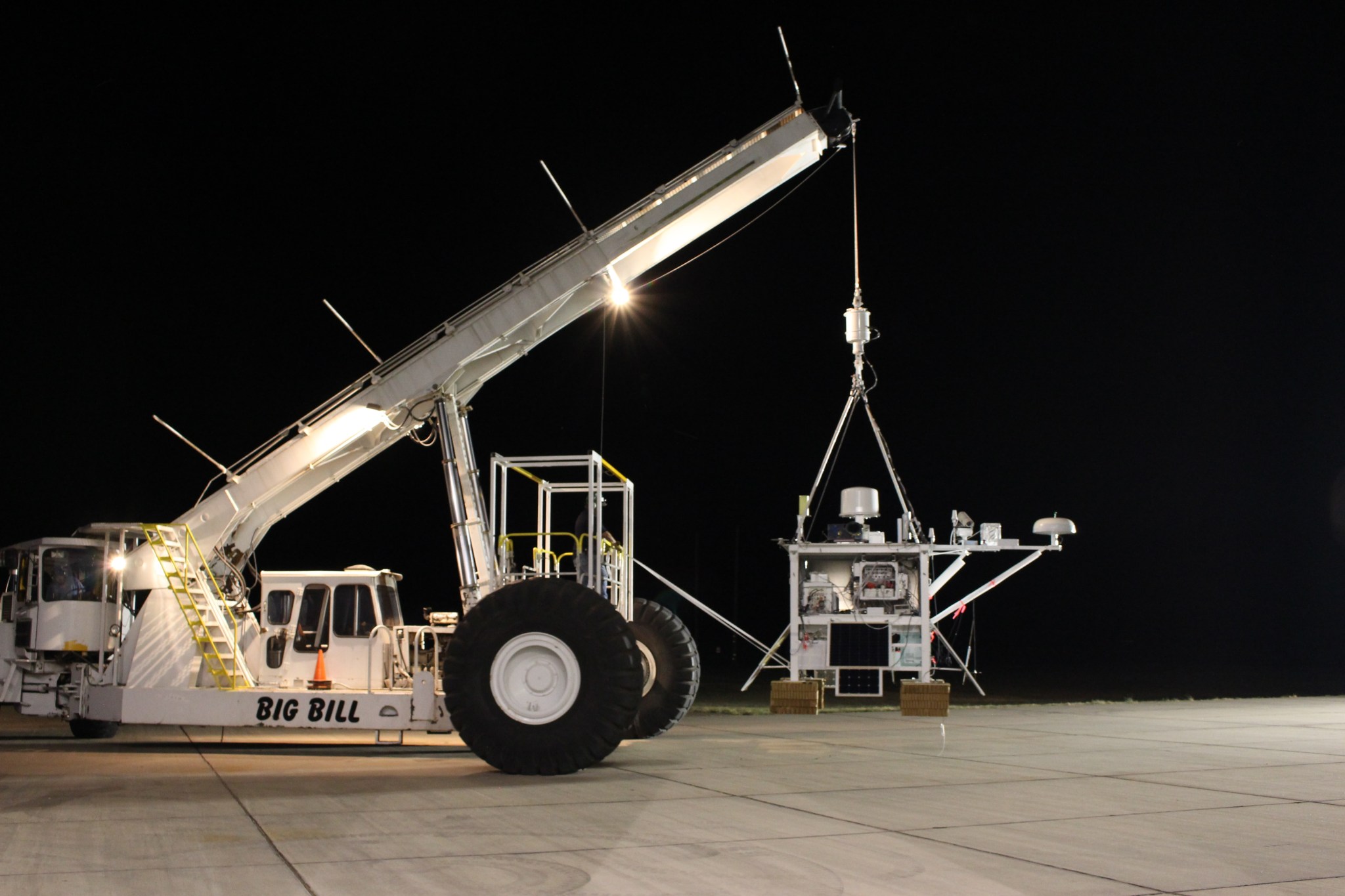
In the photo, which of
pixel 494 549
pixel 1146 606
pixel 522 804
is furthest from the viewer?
pixel 1146 606

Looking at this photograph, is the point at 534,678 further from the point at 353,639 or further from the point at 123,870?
the point at 123,870

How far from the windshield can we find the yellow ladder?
1306mm

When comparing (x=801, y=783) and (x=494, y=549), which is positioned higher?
(x=494, y=549)

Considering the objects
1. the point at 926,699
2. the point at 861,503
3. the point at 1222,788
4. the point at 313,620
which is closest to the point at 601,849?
the point at 1222,788

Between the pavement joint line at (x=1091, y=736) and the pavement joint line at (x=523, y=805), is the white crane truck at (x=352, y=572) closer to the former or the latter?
the pavement joint line at (x=1091, y=736)

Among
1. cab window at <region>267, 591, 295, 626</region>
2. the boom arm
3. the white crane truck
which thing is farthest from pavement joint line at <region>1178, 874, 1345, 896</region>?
cab window at <region>267, 591, 295, 626</region>

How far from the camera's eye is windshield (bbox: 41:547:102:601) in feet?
51.0

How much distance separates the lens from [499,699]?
1193 centimetres

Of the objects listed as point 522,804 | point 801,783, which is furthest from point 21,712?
point 801,783

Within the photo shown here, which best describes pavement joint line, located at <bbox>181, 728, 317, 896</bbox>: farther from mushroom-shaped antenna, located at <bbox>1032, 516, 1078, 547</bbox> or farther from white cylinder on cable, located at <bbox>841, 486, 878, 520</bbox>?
mushroom-shaped antenna, located at <bbox>1032, 516, 1078, 547</bbox>

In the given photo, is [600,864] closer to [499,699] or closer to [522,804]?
[522,804]

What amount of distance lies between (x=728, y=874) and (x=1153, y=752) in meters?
9.05

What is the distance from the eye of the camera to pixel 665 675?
15430 mm

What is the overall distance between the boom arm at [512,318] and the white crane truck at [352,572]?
0.02m
